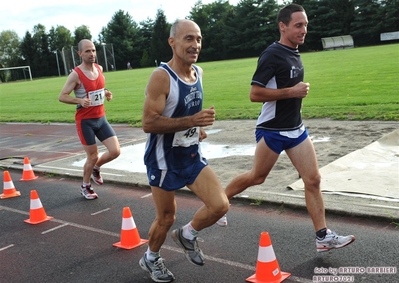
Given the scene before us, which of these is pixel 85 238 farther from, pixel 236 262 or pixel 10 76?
pixel 10 76

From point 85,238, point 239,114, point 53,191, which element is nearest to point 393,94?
point 239,114

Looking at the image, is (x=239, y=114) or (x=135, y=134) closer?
(x=135, y=134)

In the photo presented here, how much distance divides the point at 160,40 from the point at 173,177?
79.9 meters

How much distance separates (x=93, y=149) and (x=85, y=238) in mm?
1950

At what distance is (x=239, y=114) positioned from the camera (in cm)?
1411

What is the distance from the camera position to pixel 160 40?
81.7 meters

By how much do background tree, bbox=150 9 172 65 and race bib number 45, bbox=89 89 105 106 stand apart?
73.4 metres

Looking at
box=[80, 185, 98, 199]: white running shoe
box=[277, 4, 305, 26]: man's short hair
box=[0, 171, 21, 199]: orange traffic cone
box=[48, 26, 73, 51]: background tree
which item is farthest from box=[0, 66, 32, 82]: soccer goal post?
box=[277, 4, 305, 26]: man's short hair

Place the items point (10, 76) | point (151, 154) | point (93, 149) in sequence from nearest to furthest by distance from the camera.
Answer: point (151, 154)
point (93, 149)
point (10, 76)

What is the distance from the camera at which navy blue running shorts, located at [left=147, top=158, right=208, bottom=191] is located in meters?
4.02

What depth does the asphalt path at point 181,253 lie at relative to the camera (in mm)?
4301

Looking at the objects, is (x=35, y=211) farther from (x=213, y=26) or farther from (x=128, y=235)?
(x=213, y=26)

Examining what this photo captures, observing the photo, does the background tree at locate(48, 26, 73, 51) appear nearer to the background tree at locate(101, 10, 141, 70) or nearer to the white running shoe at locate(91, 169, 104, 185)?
the background tree at locate(101, 10, 141, 70)

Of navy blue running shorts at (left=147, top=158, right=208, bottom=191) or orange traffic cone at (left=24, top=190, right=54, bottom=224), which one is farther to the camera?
orange traffic cone at (left=24, top=190, right=54, bottom=224)
